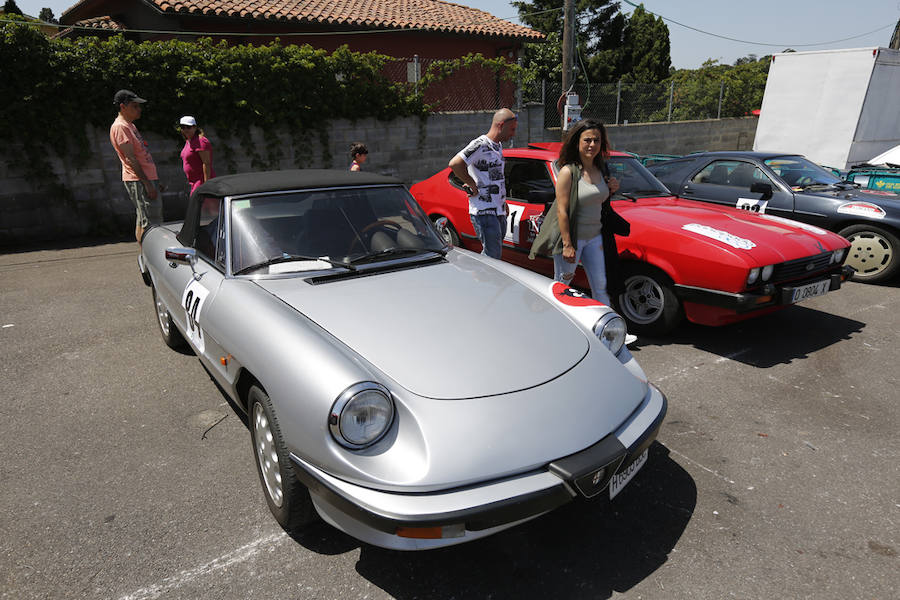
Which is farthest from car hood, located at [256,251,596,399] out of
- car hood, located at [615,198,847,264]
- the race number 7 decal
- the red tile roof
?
the red tile roof

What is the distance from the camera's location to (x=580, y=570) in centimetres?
225

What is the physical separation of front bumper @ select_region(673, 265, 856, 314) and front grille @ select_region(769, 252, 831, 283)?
5cm

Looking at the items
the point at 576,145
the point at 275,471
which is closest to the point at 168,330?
the point at 275,471

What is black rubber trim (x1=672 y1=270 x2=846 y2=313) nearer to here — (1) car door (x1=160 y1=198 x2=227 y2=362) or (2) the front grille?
(2) the front grille

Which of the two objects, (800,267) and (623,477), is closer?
(623,477)

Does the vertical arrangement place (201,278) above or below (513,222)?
above

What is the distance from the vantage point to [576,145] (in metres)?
4.18

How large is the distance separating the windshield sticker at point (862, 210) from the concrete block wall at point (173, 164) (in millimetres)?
7547

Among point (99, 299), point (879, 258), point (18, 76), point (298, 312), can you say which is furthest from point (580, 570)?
point (18, 76)

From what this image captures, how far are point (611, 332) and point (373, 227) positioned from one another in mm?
1521

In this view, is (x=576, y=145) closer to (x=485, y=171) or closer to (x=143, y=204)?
(x=485, y=171)

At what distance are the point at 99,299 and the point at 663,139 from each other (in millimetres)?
15884

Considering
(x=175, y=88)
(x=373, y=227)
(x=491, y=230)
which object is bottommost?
(x=491, y=230)

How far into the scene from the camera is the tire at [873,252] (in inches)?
242
